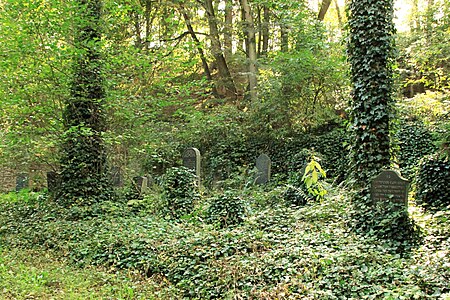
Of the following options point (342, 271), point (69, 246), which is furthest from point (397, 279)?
point (69, 246)

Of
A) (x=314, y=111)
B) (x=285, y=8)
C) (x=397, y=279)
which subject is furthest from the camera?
(x=285, y=8)

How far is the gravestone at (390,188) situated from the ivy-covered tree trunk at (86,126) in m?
6.73

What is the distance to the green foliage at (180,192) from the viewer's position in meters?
9.34

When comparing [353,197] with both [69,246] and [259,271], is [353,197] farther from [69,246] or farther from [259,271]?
[69,246]

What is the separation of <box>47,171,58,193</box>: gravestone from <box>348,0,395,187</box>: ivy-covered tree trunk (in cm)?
806

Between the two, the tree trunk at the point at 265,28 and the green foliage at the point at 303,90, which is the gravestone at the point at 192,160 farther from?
the tree trunk at the point at 265,28

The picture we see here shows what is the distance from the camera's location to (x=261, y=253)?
5.84m

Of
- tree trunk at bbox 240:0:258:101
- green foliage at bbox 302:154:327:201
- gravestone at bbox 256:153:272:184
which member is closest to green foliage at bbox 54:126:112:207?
green foliage at bbox 302:154:327:201

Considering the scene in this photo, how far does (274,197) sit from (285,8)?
10556 millimetres

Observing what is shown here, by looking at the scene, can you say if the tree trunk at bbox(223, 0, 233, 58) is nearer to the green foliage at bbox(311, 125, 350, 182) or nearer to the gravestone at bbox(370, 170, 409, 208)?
the green foliage at bbox(311, 125, 350, 182)

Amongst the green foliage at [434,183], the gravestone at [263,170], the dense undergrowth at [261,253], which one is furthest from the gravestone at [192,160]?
the green foliage at [434,183]

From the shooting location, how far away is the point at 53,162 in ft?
35.4

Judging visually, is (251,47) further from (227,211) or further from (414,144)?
(227,211)

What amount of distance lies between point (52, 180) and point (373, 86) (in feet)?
29.5
